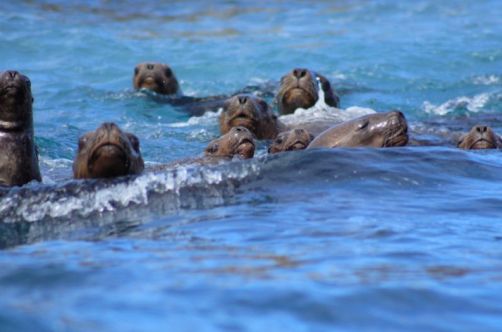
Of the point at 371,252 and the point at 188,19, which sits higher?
the point at 188,19

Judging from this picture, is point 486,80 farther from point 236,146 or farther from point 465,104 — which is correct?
point 236,146

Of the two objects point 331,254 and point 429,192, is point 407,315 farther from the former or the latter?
point 429,192

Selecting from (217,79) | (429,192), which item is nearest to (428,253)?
(429,192)

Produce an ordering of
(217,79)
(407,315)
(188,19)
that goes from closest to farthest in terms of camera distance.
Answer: (407,315), (217,79), (188,19)

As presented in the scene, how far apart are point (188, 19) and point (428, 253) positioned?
643 inches

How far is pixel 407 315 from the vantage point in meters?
4.45

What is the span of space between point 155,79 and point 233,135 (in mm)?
5477

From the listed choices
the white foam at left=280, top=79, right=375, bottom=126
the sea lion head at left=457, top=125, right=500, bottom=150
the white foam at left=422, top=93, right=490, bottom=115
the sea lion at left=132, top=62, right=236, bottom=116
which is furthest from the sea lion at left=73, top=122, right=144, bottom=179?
the white foam at left=422, top=93, right=490, bottom=115

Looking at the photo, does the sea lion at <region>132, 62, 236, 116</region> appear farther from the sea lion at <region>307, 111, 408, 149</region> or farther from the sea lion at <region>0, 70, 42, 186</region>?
the sea lion at <region>0, 70, 42, 186</region>

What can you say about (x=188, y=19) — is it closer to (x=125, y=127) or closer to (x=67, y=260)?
(x=125, y=127)

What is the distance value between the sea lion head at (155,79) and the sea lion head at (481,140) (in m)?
5.15

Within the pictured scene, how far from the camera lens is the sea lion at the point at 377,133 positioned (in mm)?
8531

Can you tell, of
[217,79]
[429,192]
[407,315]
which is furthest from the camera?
[217,79]

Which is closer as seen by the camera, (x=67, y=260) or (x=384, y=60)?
(x=67, y=260)
